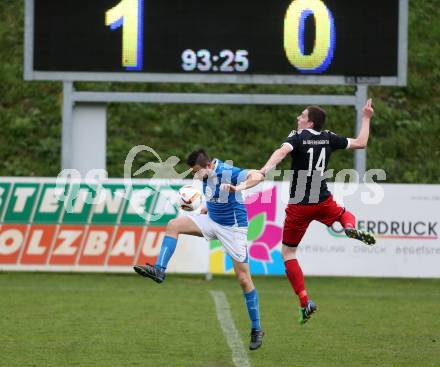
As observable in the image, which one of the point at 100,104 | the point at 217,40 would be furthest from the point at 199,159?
the point at 100,104

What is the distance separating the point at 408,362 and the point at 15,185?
8918 millimetres

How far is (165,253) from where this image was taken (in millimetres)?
9430

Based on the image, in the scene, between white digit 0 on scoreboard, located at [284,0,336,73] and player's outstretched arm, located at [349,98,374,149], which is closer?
player's outstretched arm, located at [349,98,374,149]

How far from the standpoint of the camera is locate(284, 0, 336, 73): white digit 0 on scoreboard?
15977 mm

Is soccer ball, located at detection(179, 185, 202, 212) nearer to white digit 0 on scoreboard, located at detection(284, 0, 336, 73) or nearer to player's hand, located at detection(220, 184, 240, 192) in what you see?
player's hand, located at detection(220, 184, 240, 192)

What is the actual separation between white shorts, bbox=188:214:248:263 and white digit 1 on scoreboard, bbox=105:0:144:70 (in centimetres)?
697

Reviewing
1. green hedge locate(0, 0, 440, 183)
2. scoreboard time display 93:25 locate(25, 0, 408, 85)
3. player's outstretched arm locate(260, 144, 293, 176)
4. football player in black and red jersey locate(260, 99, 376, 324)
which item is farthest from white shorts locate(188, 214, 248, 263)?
green hedge locate(0, 0, 440, 183)

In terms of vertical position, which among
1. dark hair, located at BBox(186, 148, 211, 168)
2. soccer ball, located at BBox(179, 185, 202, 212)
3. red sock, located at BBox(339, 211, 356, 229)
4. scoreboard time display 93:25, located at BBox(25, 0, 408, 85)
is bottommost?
red sock, located at BBox(339, 211, 356, 229)

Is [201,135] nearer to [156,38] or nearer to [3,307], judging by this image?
[156,38]

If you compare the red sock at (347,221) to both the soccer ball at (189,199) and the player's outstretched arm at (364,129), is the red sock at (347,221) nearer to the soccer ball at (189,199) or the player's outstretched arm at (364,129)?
the player's outstretched arm at (364,129)

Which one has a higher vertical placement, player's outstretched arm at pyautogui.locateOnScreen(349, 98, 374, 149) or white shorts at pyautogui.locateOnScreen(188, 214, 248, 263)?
player's outstretched arm at pyautogui.locateOnScreen(349, 98, 374, 149)

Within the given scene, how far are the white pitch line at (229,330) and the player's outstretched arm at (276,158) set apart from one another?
1.54 metres

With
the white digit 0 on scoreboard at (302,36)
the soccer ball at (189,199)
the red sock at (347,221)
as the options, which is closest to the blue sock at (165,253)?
the soccer ball at (189,199)

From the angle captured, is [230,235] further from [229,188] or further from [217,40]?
[217,40]
